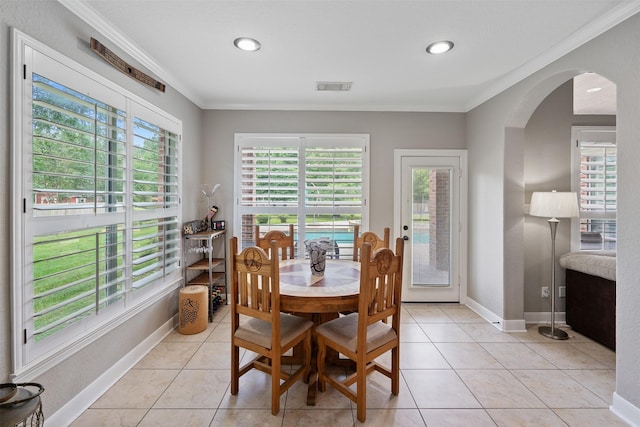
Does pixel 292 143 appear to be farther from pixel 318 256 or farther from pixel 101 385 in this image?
pixel 101 385

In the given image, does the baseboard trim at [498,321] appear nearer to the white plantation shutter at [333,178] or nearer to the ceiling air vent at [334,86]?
the white plantation shutter at [333,178]

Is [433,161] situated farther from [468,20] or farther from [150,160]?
[150,160]

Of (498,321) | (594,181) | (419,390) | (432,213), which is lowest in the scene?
(419,390)

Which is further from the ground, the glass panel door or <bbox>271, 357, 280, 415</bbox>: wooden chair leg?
the glass panel door

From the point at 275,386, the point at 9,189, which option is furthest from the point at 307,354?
the point at 9,189

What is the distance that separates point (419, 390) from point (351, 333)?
74 cm

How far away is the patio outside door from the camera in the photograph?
3.91 meters

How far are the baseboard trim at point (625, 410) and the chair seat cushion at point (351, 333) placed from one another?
1492mm

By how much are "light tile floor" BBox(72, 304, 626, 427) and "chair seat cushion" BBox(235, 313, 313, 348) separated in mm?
466

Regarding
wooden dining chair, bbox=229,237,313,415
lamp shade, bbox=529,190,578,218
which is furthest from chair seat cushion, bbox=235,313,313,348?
lamp shade, bbox=529,190,578,218

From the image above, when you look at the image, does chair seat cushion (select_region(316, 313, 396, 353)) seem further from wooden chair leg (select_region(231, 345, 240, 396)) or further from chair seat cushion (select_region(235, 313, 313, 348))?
wooden chair leg (select_region(231, 345, 240, 396))

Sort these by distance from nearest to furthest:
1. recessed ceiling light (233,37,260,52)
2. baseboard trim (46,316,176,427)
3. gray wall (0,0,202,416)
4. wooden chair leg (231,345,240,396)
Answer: gray wall (0,0,202,416)
baseboard trim (46,316,176,427)
wooden chair leg (231,345,240,396)
recessed ceiling light (233,37,260,52)

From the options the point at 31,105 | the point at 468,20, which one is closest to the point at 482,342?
the point at 468,20

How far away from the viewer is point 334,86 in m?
3.22
